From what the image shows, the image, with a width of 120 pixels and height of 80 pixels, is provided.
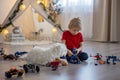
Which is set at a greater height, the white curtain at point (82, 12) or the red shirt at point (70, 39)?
the white curtain at point (82, 12)

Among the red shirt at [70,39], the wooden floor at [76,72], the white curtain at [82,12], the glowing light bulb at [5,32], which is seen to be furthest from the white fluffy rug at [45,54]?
the white curtain at [82,12]

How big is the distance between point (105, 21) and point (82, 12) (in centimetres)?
55

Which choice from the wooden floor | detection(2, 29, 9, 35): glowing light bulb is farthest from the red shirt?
detection(2, 29, 9, 35): glowing light bulb

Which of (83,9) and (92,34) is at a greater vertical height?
(83,9)

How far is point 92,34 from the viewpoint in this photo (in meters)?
5.15

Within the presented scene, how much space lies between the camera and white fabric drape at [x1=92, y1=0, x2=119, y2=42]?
4.80m

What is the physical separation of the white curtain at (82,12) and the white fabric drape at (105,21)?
11 cm

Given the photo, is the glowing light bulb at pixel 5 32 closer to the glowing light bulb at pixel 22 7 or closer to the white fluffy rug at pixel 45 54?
the glowing light bulb at pixel 22 7

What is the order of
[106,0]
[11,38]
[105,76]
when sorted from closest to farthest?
[105,76], [11,38], [106,0]

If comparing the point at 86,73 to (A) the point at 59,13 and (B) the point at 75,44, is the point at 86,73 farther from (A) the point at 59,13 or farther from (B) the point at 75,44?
(A) the point at 59,13

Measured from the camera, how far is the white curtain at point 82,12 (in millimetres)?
5125

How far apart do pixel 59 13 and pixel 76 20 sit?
2.74m

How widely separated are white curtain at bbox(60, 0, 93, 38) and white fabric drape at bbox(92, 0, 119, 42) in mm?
113

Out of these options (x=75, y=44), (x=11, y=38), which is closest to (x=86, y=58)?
(x=75, y=44)
